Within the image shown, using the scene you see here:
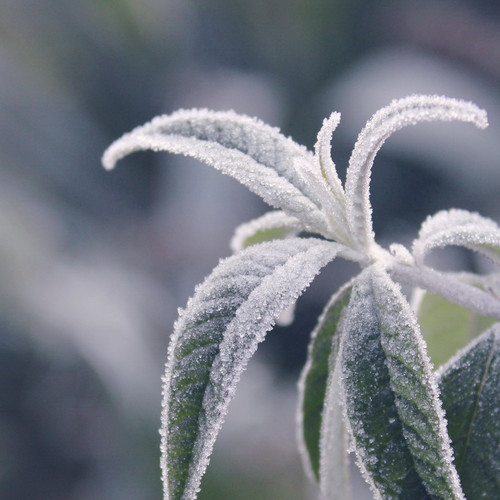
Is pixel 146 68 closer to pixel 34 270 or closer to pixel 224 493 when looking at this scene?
pixel 34 270

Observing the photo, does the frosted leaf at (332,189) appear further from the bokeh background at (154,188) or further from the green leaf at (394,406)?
the bokeh background at (154,188)

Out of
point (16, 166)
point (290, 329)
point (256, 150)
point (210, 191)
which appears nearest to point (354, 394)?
point (256, 150)

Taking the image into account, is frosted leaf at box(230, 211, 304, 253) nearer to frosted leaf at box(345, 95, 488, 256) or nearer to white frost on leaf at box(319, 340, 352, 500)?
frosted leaf at box(345, 95, 488, 256)

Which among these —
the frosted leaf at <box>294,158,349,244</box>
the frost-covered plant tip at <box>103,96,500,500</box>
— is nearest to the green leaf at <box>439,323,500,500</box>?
the frost-covered plant tip at <box>103,96,500,500</box>

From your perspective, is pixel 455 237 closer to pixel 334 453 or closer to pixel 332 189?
pixel 332 189

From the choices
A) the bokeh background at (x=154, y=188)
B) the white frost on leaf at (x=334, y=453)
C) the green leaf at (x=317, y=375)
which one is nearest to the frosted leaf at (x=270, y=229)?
the green leaf at (x=317, y=375)

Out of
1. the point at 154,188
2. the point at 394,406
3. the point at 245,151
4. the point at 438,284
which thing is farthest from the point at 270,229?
the point at 154,188

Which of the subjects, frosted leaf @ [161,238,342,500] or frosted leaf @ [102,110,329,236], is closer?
frosted leaf @ [161,238,342,500]
